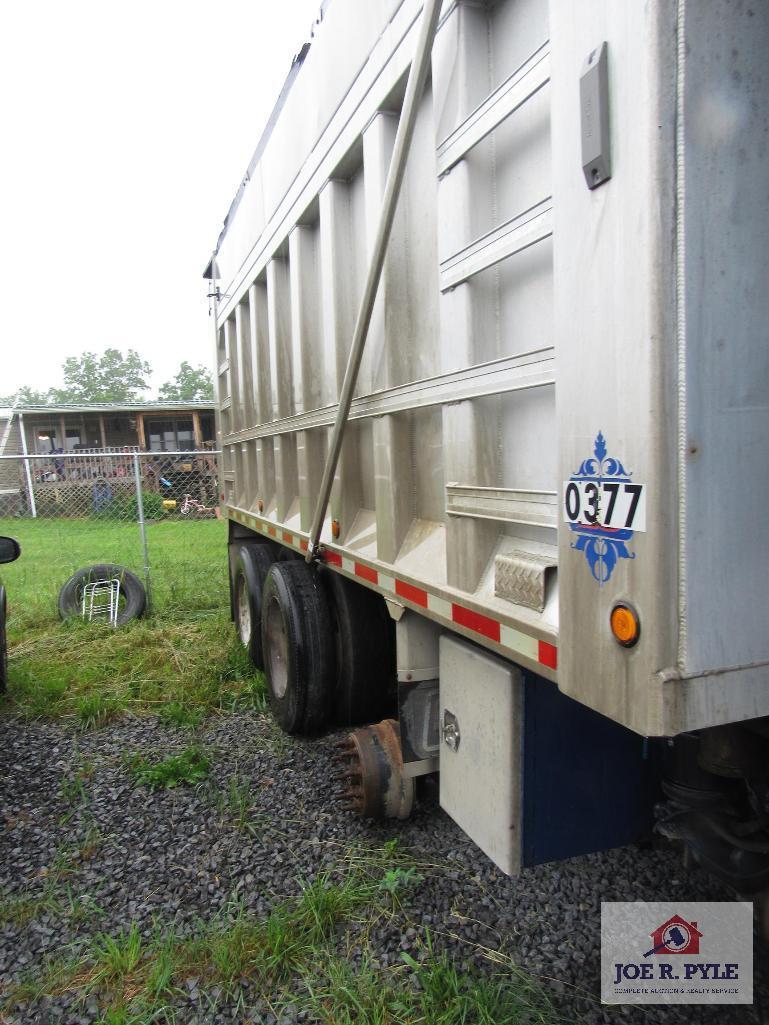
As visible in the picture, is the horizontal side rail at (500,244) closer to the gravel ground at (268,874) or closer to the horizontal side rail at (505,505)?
the horizontal side rail at (505,505)

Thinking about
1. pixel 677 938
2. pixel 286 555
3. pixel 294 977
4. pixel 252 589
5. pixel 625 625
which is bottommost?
pixel 294 977

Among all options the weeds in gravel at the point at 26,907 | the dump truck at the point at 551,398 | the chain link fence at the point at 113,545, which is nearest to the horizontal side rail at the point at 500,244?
the dump truck at the point at 551,398

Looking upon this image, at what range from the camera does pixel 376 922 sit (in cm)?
254

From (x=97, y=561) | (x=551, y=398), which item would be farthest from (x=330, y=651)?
(x=97, y=561)

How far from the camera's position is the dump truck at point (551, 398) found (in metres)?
1.25

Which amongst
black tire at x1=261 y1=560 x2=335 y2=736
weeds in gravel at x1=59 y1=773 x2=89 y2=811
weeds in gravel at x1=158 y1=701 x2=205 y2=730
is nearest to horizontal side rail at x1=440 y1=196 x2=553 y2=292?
black tire at x1=261 y1=560 x2=335 y2=736

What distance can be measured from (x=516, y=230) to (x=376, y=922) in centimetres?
237

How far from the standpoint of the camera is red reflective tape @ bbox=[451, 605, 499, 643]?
1915 millimetres

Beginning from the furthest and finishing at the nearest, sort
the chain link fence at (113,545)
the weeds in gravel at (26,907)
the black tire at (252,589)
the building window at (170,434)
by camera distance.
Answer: the building window at (170,434) < the chain link fence at (113,545) < the black tire at (252,589) < the weeds in gravel at (26,907)

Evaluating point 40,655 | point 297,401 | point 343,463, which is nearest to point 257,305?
point 297,401

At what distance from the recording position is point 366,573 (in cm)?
292

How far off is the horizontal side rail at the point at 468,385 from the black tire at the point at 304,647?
4.09 ft

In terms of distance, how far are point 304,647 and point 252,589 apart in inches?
58.8

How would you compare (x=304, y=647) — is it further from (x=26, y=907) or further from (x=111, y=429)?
(x=111, y=429)
